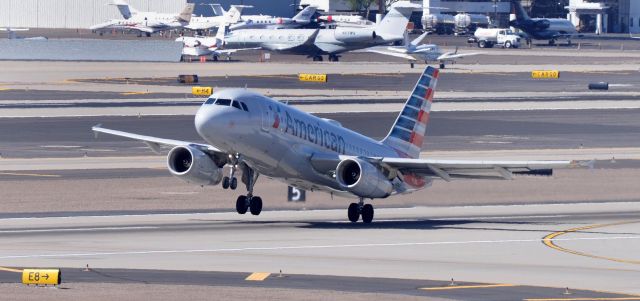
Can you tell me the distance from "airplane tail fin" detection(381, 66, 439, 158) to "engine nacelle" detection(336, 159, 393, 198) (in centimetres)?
555

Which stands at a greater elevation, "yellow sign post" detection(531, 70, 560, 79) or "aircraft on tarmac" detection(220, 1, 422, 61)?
"aircraft on tarmac" detection(220, 1, 422, 61)

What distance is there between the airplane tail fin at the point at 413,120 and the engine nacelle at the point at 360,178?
218 inches

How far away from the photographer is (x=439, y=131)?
89.7 metres

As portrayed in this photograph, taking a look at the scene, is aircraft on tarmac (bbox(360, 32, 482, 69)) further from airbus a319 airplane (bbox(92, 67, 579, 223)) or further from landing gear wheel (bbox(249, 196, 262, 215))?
landing gear wheel (bbox(249, 196, 262, 215))

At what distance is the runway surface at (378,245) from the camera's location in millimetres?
35469

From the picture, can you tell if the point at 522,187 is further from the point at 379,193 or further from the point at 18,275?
Result: the point at 18,275

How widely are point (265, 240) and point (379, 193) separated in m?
6.24

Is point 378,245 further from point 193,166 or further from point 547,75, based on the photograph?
point 547,75

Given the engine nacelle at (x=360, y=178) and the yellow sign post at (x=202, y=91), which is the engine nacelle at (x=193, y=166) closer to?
the engine nacelle at (x=360, y=178)

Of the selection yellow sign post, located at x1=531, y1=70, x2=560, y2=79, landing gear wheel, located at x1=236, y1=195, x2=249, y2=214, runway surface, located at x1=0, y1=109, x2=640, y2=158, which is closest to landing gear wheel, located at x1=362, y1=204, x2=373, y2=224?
landing gear wheel, located at x1=236, y1=195, x2=249, y2=214

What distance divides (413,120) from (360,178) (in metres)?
7.62

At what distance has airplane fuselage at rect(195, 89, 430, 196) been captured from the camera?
45000mm

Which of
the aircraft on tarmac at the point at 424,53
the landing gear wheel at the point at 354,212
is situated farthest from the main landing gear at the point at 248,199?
the aircraft on tarmac at the point at 424,53

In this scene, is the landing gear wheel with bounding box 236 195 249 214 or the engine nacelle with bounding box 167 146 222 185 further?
the landing gear wheel with bounding box 236 195 249 214
